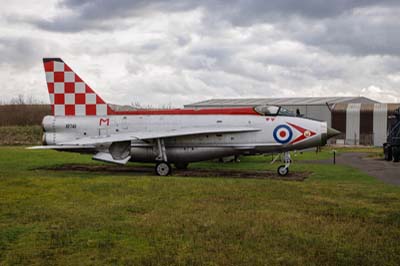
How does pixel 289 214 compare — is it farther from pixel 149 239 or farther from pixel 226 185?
pixel 226 185

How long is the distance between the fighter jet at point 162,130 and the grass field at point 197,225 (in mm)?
4265

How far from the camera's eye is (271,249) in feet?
18.9

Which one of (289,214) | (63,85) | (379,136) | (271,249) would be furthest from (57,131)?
(379,136)

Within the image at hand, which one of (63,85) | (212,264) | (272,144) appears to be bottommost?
(212,264)

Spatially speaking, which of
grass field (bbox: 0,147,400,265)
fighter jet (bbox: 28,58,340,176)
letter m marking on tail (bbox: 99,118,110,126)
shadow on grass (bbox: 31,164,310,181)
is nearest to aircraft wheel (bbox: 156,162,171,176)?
fighter jet (bbox: 28,58,340,176)

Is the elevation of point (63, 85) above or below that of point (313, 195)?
above

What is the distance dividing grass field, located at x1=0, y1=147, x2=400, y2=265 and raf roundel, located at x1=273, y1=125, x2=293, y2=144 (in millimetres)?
4348

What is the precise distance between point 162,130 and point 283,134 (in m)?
4.31

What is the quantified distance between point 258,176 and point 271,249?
966cm

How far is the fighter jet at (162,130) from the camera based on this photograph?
1567cm

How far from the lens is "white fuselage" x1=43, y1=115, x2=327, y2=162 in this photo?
1574cm

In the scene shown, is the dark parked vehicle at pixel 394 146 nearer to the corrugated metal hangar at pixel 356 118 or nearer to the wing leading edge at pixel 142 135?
the wing leading edge at pixel 142 135

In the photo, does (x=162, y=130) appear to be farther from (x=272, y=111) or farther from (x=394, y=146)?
(x=394, y=146)

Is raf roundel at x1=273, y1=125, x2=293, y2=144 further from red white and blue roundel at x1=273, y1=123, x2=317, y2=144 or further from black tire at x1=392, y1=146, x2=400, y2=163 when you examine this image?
black tire at x1=392, y1=146, x2=400, y2=163
